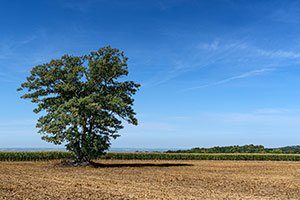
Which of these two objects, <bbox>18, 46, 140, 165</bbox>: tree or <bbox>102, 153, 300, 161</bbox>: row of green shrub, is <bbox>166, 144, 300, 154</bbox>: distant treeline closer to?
<bbox>102, 153, 300, 161</bbox>: row of green shrub

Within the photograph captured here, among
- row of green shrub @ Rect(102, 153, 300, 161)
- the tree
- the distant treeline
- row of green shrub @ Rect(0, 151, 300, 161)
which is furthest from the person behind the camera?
the distant treeline

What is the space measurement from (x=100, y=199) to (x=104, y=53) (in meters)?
22.9

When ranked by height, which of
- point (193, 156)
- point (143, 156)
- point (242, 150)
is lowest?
point (193, 156)

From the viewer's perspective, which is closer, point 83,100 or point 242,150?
point 83,100

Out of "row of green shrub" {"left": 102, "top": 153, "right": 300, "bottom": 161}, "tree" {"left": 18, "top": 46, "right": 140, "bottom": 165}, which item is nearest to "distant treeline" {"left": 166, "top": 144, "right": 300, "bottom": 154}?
"row of green shrub" {"left": 102, "top": 153, "right": 300, "bottom": 161}

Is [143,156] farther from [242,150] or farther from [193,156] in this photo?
[242,150]

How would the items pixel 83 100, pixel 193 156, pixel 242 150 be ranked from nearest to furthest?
pixel 83 100, pixel 193 156, pixel 242 150

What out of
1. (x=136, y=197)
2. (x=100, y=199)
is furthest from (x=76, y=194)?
(x=136, y=197)

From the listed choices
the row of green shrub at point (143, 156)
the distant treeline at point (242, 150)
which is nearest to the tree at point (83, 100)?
the row of green shrub at point (143, 156)

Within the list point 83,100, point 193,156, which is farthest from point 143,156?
point 83,100

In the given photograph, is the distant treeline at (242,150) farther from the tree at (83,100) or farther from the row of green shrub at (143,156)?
the tree at (83,100)

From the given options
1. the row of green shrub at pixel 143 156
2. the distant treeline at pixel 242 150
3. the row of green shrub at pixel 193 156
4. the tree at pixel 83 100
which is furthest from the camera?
the distant treeline at pixel 242 150

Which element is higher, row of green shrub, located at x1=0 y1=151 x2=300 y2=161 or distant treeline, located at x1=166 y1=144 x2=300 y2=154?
distant treeline, located at x1=166 y1=144 x2=300 y2=154

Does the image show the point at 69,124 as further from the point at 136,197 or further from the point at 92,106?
the point at 136,197
